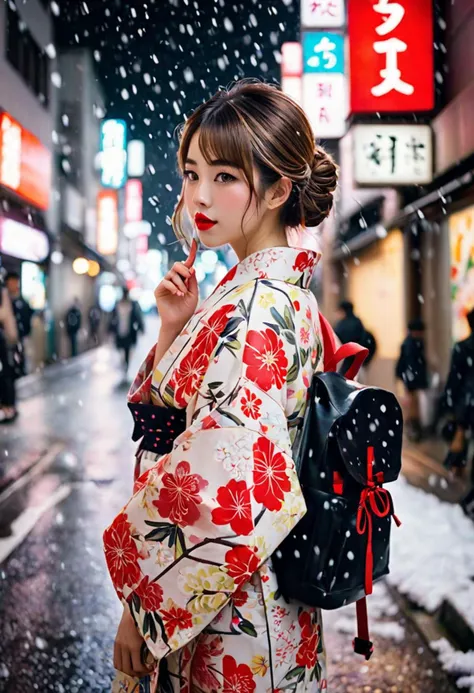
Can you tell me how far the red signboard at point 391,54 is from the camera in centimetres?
948

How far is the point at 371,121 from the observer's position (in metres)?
10.1

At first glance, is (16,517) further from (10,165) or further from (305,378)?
(10,165)

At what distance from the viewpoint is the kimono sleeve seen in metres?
1.56

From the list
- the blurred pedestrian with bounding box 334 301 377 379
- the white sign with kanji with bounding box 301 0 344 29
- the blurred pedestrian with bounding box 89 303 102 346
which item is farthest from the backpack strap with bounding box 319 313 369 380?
the blurred pedestrian with bounding box 89 303 102 346

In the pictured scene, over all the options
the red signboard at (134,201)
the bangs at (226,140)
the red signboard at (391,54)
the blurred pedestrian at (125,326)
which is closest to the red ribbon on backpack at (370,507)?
the bangs at (226,140)

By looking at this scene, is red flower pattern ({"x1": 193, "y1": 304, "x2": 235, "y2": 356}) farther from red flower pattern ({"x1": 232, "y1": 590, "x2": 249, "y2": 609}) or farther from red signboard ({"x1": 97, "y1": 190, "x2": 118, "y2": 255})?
red signboard ({"x1": 97, "y1": 190, "x2": 118, "y2": 255})

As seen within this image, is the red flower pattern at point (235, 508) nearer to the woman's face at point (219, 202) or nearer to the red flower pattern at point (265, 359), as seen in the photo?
the red flower pattern at point (265, 359)

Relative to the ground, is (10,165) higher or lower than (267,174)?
higher

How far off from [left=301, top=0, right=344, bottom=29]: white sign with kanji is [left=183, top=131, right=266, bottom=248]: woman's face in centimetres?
1161

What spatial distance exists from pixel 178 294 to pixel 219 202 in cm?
33

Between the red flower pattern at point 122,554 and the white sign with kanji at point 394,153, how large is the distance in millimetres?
9295

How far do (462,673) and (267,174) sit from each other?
9.90 ft

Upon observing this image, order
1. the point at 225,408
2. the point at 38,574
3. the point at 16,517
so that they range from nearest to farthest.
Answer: the point at 225,408 < the point at 38,574 < the point at 16,517

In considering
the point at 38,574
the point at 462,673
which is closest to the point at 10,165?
the point at 38,574
